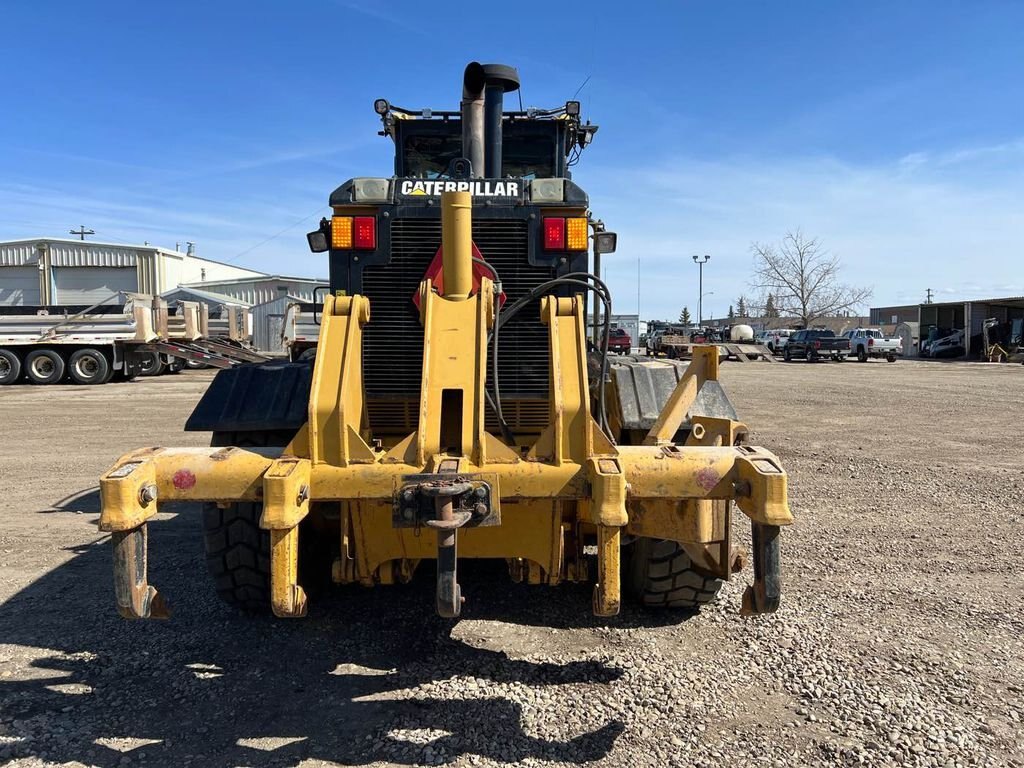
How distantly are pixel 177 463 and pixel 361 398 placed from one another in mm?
813

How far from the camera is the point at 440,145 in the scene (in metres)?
6.23

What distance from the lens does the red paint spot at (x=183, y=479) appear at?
2.85 metres

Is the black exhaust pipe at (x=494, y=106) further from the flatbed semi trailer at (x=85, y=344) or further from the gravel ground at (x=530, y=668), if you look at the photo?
the flatbed semi trailer at (x=85, y=344)

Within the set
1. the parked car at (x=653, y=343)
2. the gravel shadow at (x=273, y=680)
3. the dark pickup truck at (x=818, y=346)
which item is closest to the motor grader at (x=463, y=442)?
the gravel shadow at (x=273, y=680)

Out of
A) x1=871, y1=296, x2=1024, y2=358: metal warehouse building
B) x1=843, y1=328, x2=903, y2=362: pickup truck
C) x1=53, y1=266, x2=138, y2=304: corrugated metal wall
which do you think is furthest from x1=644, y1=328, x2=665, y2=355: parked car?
x1=53, y1=266, x2=138, y2=304: corrugated metal wall

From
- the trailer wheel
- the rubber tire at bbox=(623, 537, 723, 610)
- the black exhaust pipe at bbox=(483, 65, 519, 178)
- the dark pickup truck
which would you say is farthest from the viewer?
the dark pickup truck

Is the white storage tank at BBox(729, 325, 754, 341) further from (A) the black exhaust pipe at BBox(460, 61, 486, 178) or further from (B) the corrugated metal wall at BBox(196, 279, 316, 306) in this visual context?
(A) the black exhaust pipe at BBox(460, 61, 486, 178)

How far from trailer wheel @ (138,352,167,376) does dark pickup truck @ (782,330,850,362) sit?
27.8 meters

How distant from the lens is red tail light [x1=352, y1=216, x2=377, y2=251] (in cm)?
397

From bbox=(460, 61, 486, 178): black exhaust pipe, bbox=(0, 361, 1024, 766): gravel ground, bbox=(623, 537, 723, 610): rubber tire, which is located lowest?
bbox=(0, 361, 1024, 766): gravel ground

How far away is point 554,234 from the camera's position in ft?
13.2

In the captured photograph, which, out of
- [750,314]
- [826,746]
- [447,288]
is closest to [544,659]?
[826,746]

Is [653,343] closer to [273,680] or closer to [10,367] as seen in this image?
[10,367]

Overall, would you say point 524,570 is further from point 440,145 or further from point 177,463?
point 440,145
